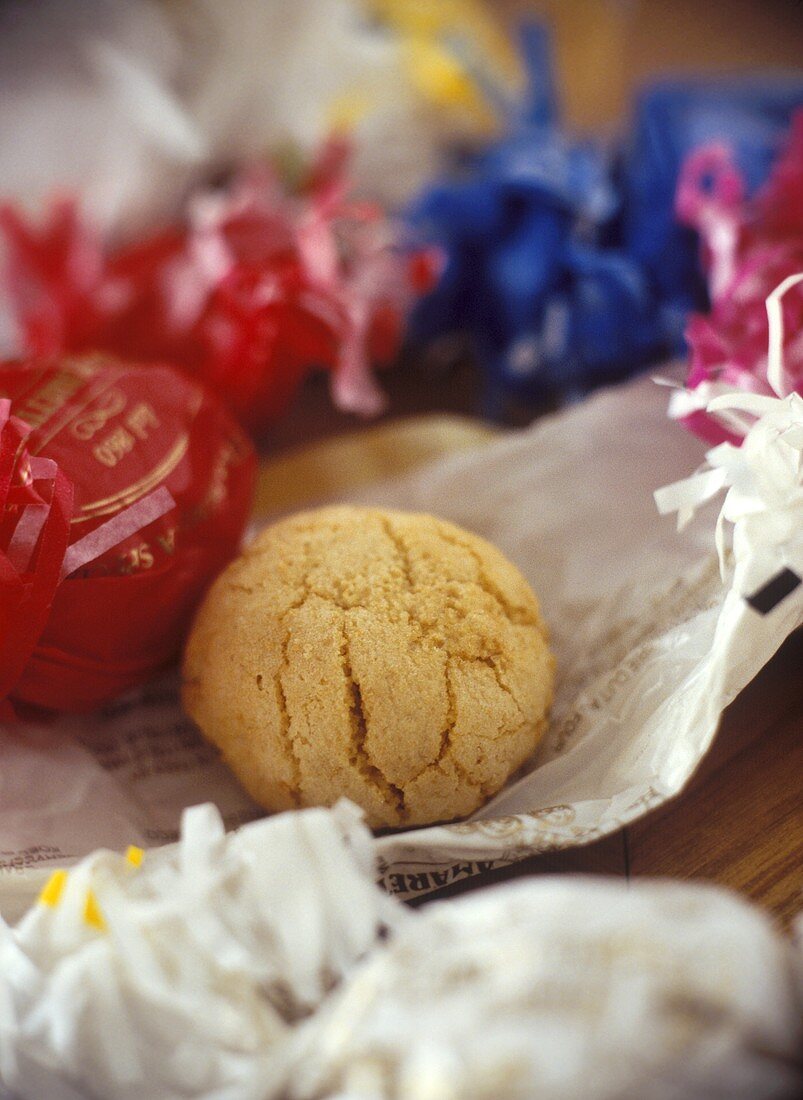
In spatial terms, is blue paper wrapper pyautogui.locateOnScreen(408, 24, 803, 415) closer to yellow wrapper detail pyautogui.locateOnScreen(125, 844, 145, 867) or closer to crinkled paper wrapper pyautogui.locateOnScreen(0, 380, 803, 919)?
crinkled paper wrapper pyautogui.locateOnScreen(0, 380, 803, 919)

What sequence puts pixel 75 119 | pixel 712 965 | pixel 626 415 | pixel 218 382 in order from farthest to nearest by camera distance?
1. pixel 75 119
2. pixel 218 382
3. pixel 626 415
4. pixel 712 965

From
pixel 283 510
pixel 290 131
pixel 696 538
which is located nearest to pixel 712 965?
pixel 696 538

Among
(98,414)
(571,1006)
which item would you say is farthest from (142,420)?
(571,1006)

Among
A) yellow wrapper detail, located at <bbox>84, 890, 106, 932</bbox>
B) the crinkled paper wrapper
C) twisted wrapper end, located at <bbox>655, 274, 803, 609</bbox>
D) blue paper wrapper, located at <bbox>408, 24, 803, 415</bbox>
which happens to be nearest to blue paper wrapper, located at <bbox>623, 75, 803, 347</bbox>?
blue paper wrapper, located at <bbox>408, 24, 803, 415</bbox>

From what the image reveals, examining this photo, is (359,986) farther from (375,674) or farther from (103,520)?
(103,520)

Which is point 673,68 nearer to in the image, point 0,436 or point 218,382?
point 218,382

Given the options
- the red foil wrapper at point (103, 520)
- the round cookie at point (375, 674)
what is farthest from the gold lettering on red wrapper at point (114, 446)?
the round cookie at point (375, 674)
